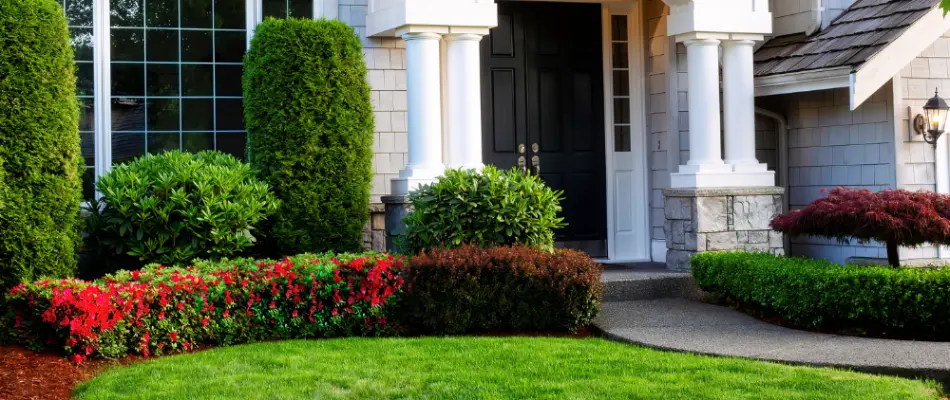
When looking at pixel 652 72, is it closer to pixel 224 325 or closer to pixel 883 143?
pixel 883 143

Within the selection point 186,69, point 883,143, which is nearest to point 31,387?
point 186,69

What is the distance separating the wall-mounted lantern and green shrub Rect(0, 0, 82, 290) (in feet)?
22.6

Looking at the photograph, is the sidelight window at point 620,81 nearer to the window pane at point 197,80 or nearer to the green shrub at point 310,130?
the green shrub at point 310,130

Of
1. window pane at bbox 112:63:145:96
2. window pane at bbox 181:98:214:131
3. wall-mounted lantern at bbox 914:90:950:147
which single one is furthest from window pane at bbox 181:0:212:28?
wall-mounted lantern at bbox 914:90:950:147

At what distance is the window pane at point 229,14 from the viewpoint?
9047 millimetres

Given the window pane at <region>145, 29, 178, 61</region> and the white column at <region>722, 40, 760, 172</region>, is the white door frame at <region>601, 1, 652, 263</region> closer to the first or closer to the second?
the white column at <region>722, 40, 760, 172</region>

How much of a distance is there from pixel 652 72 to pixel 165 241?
4928 millimetres

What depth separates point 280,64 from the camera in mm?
8336

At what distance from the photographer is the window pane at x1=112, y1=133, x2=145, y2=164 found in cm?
874

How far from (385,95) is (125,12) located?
2.26m

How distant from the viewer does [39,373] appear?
5.89m

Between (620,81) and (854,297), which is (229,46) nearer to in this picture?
(620,81)

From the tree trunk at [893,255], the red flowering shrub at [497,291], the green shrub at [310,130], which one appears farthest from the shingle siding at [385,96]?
the tree trunk at [893,255]

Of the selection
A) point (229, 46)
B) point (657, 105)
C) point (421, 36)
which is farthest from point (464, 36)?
point (657, 105)
